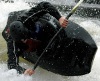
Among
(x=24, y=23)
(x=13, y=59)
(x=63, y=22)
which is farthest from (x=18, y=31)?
(x=63, y=22)

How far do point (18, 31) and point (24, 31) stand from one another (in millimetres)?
71

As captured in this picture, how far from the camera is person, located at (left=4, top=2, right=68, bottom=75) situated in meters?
3.63

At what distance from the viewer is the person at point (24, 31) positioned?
11.9 feet

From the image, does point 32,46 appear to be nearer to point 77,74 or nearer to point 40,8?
point 40,8

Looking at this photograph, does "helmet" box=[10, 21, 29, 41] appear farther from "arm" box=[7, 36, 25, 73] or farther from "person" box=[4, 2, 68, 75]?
"arm" box=[7, 36, 25, 73]

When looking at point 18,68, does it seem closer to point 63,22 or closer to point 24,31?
point 24,31

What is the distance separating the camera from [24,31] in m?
3.61

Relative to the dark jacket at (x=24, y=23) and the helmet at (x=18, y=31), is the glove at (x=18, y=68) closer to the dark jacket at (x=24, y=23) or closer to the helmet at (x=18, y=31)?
the dark jacket at (x=24, y=23)

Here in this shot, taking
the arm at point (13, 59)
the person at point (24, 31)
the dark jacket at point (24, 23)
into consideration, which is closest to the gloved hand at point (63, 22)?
the person at point (24, 31)

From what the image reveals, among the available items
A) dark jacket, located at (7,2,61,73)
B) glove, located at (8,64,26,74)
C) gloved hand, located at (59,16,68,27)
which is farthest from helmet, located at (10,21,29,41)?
gloved hand, located at (59,16,68,27)

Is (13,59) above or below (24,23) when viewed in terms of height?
below

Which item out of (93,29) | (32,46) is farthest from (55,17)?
(93,29)

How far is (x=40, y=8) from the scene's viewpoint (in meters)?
4.04

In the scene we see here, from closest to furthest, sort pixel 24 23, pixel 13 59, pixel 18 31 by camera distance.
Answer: pixel 18 31
pixel 24 23
pixel 13 59
